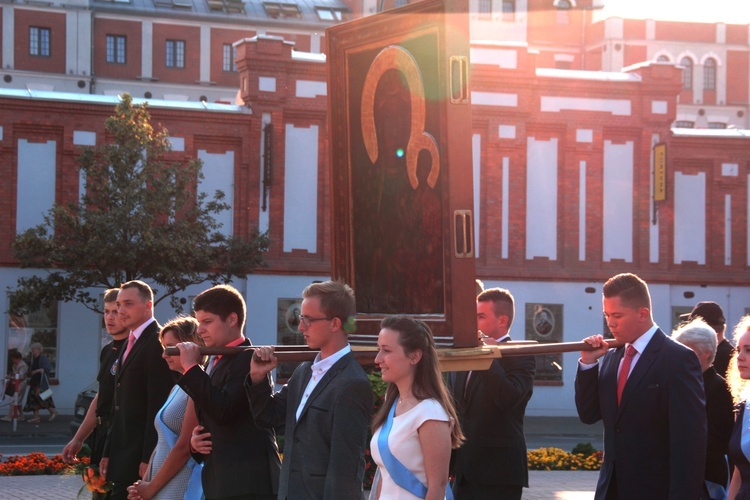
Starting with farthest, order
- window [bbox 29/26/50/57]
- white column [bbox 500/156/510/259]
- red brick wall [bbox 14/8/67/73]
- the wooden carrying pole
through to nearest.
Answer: window [bbox 29/26/50/57], red brick wall [bbox 14/8/67/73], white column [bbox 500/156/510/259], the wooden carrying pole

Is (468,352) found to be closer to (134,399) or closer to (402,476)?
(402,476)

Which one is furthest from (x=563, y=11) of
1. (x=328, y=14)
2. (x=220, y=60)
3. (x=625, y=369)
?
(x=625, y=369)

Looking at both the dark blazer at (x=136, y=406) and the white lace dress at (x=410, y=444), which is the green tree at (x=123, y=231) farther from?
the white lace dress at (x=410, y=444)

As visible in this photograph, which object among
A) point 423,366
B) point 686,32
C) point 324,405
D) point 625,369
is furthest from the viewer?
point 686,32

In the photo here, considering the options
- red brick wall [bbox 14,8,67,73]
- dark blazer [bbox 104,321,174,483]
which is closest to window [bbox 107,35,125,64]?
red brick wall [bbox 14,8,67,73]

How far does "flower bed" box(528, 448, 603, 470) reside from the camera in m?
16.5

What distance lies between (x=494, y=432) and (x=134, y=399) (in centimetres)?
233

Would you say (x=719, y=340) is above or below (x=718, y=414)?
above

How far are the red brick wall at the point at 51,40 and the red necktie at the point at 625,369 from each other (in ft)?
186

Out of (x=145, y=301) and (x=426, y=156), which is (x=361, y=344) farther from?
(x=145, y=301)

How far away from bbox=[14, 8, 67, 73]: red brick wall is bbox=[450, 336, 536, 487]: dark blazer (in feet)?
181

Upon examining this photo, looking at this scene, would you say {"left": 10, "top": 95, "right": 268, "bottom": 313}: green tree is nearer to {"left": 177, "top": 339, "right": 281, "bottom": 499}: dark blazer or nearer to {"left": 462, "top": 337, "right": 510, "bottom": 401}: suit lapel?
{"left": 462, "top": 337, "right": 510, "bottom": 401}: suit lapel

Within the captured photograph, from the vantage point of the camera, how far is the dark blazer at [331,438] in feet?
17.0

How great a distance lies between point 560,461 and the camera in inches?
653
